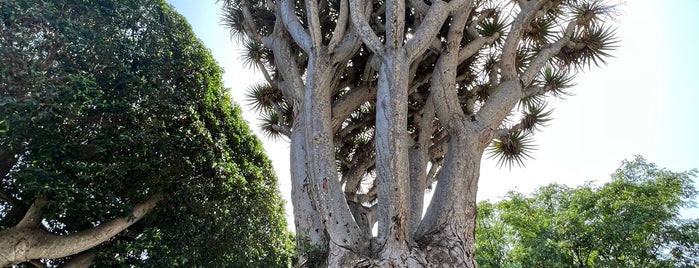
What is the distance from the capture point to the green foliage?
8.12 m

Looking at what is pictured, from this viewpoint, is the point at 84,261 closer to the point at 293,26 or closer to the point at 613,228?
the point at 293,26

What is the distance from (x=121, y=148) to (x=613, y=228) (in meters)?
8.54

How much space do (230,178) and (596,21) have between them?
6.08 meters

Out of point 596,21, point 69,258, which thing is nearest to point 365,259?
point 69,258

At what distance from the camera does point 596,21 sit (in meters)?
6.66

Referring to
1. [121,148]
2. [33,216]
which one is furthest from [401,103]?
[33,216]

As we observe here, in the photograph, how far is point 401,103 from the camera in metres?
4.26

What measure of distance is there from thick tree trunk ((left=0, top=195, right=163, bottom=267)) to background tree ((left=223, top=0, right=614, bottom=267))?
228 centimetres

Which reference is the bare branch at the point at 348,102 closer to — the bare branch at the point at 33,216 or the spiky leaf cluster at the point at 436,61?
the spiky leaf cluster at the point at 436,61

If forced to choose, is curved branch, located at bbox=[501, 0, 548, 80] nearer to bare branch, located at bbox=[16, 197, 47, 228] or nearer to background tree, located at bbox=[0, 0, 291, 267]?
background tree, located at bbox=[0, 0, 291, 267]

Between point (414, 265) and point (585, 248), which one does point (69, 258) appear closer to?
point (414, 265)

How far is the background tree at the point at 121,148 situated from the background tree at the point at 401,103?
3.95 feet

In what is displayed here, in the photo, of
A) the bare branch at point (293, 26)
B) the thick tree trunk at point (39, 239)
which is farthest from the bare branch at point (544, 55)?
the thick tree trunk at point (39, 239)

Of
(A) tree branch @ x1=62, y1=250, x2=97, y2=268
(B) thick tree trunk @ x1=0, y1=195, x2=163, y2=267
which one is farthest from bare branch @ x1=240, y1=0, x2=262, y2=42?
(A) tree branch @ x1=62, y1=250, x2=97, y2=268
